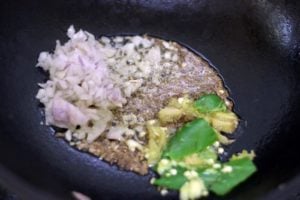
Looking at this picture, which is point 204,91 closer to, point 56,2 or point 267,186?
point 267,186

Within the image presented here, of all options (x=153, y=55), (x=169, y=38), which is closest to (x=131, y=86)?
(x=153, y=55)

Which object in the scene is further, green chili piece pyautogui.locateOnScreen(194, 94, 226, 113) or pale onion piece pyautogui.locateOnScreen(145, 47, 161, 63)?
pale onion piece pyautogui.locateOnScreen(145, 47, 161, 63)

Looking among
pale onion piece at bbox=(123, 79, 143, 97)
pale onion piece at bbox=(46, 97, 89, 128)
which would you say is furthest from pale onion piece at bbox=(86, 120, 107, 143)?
pale onion piece at bbox=(123, 79, 143, 97)

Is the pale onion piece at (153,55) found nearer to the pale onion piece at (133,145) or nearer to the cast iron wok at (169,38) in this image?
the cast iron wok at (169,38)

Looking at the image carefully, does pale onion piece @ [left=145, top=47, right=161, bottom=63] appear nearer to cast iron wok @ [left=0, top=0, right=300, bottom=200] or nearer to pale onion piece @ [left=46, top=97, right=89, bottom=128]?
cast iron wok @ [left=0, top=0, right=300, bottom=200]

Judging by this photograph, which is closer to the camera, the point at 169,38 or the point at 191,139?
the point at 191,139

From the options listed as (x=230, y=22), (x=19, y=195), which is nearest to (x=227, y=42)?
(x=230, y=22)

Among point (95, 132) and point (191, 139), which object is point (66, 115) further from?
point (191, 139)

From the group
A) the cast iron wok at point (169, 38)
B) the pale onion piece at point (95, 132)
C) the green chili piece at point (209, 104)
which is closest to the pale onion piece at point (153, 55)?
the cast iron wok at point (169, 38)
